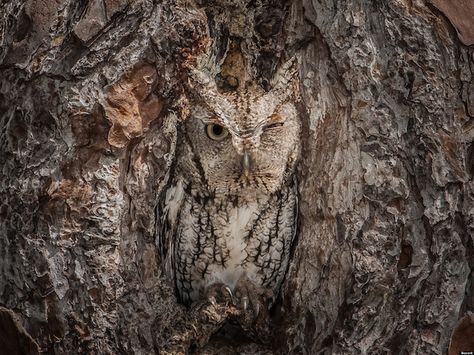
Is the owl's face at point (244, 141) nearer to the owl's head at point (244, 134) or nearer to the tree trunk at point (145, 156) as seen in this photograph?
the owl's head at point (244, 134)

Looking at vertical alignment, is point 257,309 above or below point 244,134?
below

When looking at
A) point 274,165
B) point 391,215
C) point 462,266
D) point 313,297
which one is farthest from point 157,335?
point 462,266

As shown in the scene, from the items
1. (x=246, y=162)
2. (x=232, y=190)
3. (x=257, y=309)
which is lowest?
(x=257, y=309)

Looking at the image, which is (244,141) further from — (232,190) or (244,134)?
(232,190)

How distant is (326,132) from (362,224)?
336 millimetres

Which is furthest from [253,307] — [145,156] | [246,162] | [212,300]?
[145,156]

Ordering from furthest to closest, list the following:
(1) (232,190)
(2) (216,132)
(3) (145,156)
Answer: (1) (232,190) < (2) (216,132) < (3) (145,156)

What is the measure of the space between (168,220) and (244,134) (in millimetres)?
504

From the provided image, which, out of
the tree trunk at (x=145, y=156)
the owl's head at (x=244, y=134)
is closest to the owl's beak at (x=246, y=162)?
the owl's head at (x=244, y=134)

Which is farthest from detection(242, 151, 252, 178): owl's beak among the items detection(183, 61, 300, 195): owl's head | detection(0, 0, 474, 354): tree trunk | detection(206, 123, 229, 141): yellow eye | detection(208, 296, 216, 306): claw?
detection(208, 296, 216, 306): claw

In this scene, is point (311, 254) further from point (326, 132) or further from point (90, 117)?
point (90, 117)

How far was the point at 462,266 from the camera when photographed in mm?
2074

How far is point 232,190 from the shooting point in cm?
246

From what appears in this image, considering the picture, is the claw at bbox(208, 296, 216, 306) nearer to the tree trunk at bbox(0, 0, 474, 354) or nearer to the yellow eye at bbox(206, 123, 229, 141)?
the tree trunk at bbox(0, 0, 474, 354)
